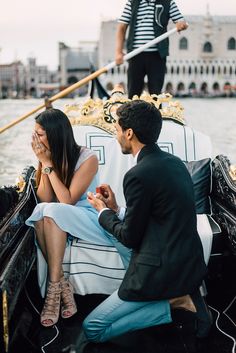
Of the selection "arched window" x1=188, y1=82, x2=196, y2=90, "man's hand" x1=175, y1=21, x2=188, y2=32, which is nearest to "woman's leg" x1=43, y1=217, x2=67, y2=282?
"man's hand" x1=175, y1=21, x2=188, y2=32

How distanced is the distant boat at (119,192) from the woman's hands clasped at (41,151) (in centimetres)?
16

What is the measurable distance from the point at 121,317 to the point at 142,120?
24.4 inches

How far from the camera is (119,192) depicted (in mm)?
2518

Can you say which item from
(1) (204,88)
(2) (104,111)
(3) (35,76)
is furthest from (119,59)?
(3) (35,76)

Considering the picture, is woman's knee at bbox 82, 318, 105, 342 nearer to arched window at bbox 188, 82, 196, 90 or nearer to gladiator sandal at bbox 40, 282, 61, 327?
gladiator sandal at bbox 40, 282, 61, 327

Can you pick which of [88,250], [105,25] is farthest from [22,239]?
[105,25]

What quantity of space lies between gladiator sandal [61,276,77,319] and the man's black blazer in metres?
0.37

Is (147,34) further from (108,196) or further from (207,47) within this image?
(207,47)

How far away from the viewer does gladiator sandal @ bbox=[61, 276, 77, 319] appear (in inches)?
76.1

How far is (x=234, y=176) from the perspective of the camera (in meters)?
2.23

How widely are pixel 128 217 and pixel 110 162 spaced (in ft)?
3.32

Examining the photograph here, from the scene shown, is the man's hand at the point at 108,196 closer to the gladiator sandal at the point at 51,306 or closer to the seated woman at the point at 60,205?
the seated woman at the point at 60,205

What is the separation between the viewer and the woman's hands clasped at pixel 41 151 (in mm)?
1965

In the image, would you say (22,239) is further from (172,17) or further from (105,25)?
(105,25)
